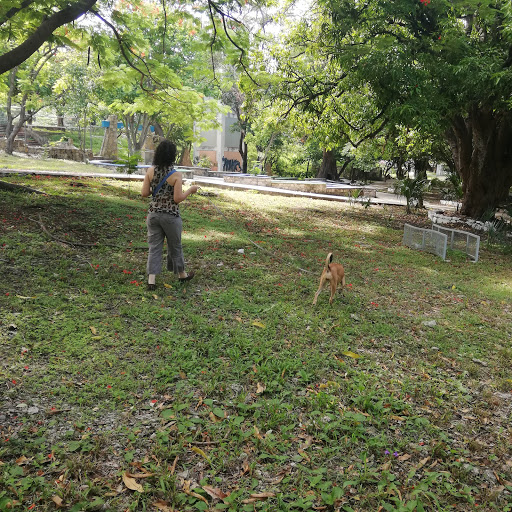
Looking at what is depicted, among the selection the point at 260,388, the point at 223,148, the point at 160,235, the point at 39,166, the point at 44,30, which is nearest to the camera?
the point at 260,388

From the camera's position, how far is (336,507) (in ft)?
8.69

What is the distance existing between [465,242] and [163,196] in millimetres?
7973

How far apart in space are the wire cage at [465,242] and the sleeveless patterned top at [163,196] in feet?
24.8

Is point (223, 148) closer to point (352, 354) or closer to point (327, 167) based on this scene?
point (327, 167)

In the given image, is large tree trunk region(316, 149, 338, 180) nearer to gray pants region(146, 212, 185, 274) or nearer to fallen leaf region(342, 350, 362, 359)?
gray pants region(146, 212, 185, 274)

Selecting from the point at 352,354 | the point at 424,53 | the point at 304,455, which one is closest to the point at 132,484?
the point at 304,455

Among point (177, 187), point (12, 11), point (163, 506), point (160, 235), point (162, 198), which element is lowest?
point (163, 506)

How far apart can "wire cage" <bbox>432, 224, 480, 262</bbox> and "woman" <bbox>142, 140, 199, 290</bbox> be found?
747 centimetres

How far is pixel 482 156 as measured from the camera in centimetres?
1510

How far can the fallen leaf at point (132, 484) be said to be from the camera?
265 centimetres

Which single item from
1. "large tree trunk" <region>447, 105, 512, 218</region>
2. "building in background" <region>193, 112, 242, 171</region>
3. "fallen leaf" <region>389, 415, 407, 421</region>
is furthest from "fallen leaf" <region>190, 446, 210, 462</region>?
"building in background" <region>193, 112, 242, 171</region>

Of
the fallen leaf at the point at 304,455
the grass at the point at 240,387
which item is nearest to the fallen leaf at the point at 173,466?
the grass at the point at 240,387

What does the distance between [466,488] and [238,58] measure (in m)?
8.78

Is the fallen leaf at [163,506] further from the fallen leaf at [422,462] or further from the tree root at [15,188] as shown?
the tree root at [15,188]
